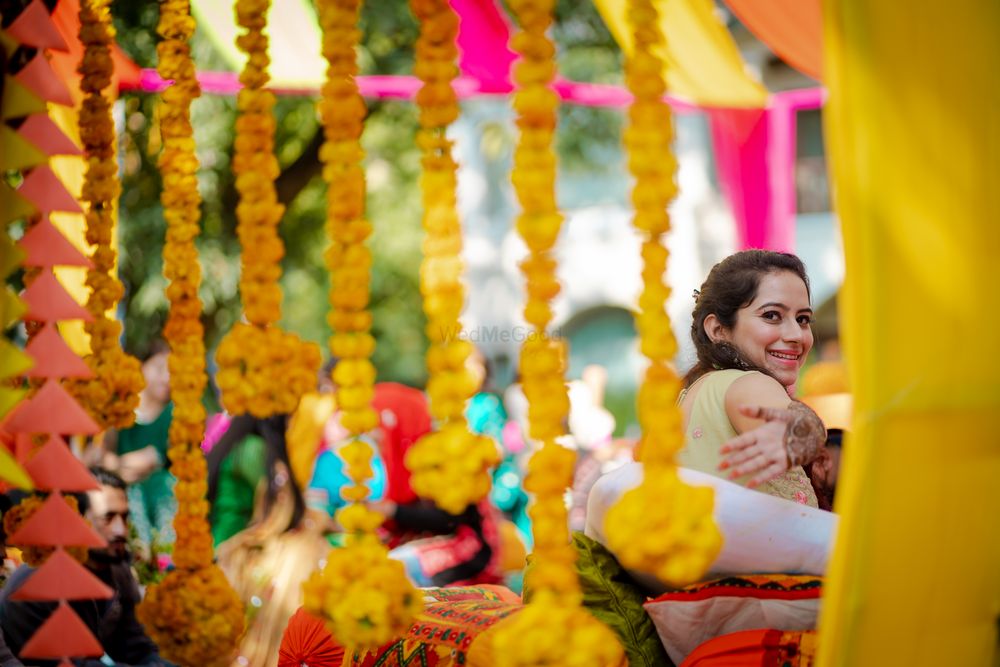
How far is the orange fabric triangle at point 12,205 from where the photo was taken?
70.8 inches

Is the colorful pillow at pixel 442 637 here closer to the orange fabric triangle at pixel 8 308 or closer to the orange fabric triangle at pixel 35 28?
the orange fabric triangle at pixel 8 308

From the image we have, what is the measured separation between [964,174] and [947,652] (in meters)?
0.61

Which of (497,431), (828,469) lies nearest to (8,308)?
(828,469)

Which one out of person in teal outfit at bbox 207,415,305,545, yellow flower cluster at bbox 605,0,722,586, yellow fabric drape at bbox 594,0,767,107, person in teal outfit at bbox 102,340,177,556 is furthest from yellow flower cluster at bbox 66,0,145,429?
person in teal outfit at bbox 102,340,177,556

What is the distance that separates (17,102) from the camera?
1802 mm

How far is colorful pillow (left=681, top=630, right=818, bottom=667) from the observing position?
1.83m

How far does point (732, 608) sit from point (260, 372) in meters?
0.94

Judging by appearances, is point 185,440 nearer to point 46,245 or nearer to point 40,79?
point 46,245

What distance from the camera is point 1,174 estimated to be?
1789 millimetres

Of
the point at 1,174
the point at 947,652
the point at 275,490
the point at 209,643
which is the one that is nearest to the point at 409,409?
the point at 275,490

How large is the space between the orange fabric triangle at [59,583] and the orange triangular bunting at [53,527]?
0.08 ft

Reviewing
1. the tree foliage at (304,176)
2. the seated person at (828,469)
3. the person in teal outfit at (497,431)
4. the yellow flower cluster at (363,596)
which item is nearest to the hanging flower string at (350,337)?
the yellow flower cluster at (363,596)

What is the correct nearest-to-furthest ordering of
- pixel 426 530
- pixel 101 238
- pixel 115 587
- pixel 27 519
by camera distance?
pixel 27 519 → pixel 101 238 → pixel 115 587 → pixel 426 530

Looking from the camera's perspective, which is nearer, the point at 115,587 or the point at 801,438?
the point at 801,438
